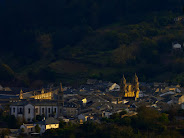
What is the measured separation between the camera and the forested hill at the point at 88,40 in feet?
360

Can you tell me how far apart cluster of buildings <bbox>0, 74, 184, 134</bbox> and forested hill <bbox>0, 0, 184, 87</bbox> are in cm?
969

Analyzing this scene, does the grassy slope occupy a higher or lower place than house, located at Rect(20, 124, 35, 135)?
higher

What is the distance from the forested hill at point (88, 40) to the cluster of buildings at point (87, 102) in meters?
9.69

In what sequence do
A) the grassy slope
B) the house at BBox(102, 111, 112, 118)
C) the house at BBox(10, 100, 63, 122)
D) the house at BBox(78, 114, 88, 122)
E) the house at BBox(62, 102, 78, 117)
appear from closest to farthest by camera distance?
the house at BBox(78, 114, 88, 122) < the house at BBox(102, 111, 112, 118) < the house at BBox(10, 100, 63, 122) < the house at BBox(62, 102, 78, 117) < the grassy slope

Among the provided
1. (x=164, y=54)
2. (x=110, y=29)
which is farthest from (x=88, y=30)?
(x=164, y=54)

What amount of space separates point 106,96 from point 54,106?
12.3 meters

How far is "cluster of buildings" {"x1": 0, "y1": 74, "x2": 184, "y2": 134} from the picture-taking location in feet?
228

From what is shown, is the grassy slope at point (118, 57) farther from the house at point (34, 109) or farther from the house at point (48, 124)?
the house at point (48, 124)

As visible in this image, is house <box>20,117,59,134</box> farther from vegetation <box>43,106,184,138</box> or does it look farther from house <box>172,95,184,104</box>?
house <box>172,95,184,104</box>

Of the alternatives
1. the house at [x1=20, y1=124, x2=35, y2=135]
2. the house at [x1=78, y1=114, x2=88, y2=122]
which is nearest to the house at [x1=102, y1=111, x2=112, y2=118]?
the house at [x1=78, y1=114, x2=88, y2=122]

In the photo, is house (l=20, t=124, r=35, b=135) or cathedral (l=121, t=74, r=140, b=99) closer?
house (l=20, t=124, r=35, b=135)

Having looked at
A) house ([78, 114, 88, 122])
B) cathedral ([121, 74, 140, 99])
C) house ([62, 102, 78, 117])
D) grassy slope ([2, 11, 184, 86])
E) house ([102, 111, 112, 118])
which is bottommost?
house ([78, 114, 88, 122])

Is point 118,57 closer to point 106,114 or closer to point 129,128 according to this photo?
point 106,114

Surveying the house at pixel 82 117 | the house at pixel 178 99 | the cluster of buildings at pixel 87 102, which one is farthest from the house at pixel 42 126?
the house at pixel 178 99
